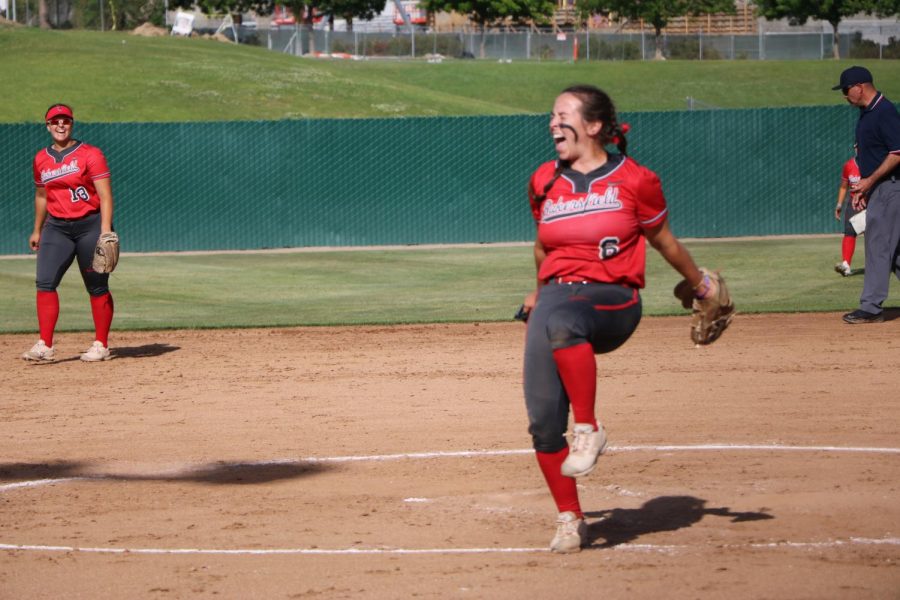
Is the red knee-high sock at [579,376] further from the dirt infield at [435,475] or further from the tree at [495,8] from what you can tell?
the tree at [495,8]

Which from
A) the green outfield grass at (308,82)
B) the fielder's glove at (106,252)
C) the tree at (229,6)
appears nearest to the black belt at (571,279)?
the fielder's glove at (106,252)

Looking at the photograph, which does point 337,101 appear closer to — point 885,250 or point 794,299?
point 794,299

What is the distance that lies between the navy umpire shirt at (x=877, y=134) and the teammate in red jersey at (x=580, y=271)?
7.04m

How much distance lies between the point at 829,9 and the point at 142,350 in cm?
5637

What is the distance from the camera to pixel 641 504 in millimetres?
6723

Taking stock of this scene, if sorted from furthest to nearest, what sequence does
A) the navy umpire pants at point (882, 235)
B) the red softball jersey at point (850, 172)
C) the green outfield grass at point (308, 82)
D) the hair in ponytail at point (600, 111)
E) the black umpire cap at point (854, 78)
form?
the green outfield grass at point (308, 82), the red softball jersey at point (850, 172), the navy umpire pants at point (882, 235), the black umpire cap at point (854, 78), the hair in ponytail at point (600, 111)

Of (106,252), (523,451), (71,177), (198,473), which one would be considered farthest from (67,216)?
(523,451)

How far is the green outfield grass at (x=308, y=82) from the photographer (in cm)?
3653

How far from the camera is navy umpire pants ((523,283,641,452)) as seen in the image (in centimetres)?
551

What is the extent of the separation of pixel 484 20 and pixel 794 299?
57.7 meters

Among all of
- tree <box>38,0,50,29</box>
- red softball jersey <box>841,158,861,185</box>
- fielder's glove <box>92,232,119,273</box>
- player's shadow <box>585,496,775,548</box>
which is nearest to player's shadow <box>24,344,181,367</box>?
fielder's glove <box>92,232,119,273</box>

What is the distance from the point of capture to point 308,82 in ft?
134

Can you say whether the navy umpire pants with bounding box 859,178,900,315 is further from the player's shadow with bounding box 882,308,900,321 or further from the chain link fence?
the chain link fence

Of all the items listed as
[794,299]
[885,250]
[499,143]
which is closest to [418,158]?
[499,143]
